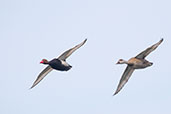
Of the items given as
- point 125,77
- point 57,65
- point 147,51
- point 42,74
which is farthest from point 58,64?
point 147,51

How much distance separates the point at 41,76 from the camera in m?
Answer: 45.9

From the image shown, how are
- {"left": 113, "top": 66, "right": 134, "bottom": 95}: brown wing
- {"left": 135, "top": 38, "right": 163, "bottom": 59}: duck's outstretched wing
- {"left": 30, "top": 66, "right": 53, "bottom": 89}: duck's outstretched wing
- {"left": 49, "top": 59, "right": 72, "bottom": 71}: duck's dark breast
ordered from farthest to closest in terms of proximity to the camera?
1. {"left": 30, "top": 66, "right": 53, "bottom": 89}: duck's outstretched wing
2. {"left": 49, "top": 59, "right": 72, "bottom": 71}: duck's dark breast
3. {"left": 113, "top": 66, "right": 134, "bottom": 95}: brown wing
4. {"left": 135, "top": 38, "right": 163, "bottom": 59}: duck's outstretched wing

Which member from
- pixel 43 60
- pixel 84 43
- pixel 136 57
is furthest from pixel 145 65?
pixel 43 60

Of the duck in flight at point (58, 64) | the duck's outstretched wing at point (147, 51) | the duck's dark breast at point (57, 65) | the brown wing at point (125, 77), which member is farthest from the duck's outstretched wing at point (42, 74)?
the duck's outstretched wing at point (147, 51)

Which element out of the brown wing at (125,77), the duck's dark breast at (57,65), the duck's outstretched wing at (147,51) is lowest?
the brown wing at (125,77)

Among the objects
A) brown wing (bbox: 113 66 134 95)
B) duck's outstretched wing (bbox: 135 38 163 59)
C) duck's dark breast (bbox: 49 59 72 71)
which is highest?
duck's dark breast (bbox: 49 59 72 71)

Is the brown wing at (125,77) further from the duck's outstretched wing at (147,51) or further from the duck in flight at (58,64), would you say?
the duck in flight at (58,64)

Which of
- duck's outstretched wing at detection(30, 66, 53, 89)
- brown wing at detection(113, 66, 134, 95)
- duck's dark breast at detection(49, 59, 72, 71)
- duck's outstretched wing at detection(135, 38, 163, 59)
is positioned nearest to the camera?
duck's outstretched wing at detection(135, 38, 163, 59)

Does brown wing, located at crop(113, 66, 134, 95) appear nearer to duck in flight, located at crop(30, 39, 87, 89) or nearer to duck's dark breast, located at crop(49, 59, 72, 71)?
duck in flight, located at crop(30, 39, 87, 89)

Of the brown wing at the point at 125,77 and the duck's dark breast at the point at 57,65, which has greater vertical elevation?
the duck's dark breast at the point at 57,65

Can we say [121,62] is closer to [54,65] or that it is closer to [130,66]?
[130,66]

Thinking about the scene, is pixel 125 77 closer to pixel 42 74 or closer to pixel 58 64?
pixel 58 64

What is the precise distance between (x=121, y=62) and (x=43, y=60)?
6115 mm

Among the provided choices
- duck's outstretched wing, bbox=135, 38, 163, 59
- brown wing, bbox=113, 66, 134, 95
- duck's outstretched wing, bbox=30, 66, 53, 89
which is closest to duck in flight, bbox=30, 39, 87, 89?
duck's outstretched wing, bbox=30, 66, 53, 89
